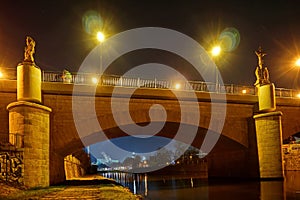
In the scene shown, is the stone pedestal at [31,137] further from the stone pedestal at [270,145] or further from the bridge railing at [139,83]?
the stone pedestal at [270,145]

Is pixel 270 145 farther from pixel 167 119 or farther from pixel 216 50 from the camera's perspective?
pixel 216 50

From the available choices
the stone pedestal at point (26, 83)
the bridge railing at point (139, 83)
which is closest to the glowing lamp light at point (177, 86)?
the bridge railing at point (139, 83)

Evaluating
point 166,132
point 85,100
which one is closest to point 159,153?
point 166,132

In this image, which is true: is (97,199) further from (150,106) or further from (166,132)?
(166,132)

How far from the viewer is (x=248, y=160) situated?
92.4ft

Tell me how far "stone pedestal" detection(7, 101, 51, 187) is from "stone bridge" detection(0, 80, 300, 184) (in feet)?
6.61

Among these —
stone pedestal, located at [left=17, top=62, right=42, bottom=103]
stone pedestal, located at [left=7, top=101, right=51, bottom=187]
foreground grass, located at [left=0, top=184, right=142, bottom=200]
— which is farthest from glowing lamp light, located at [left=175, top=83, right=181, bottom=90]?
foreground grass, located at [left=0, top=184, right=142, bottom=200]

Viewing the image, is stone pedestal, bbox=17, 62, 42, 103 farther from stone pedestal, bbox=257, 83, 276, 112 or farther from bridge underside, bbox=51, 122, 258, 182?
stone pedestal, bbox=257, 83, 276, 112

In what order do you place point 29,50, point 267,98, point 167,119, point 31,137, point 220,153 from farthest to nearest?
point 220,153 < point 267,98 < point 167,119 < point 29,50 < point 31,137

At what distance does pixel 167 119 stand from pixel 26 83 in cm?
996

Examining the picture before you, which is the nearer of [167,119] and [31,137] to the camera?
[31,137]

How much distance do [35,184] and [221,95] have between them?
14.8 m

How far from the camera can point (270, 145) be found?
26.3m

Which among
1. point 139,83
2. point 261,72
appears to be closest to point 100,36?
point 139,83
